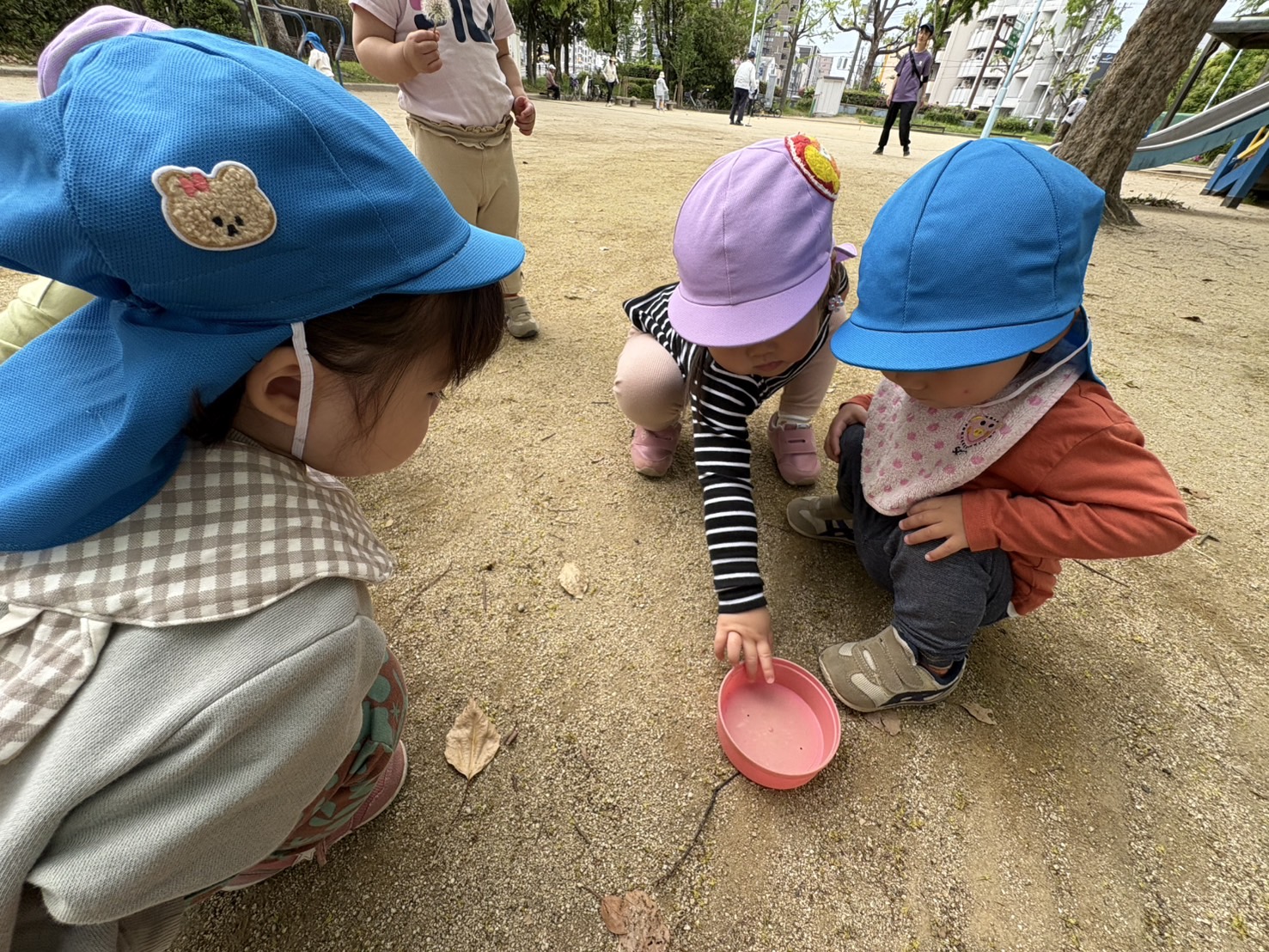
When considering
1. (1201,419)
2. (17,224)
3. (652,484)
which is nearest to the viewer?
(17,224)

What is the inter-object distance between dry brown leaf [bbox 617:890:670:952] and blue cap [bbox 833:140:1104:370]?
3.36 ft

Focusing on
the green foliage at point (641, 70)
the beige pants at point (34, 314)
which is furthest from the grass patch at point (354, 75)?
the green foliage at point (641, 70)

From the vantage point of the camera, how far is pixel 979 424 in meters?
1.19

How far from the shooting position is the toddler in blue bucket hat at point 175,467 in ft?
1.89

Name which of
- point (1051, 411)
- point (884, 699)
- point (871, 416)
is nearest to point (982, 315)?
point (1051, 411)

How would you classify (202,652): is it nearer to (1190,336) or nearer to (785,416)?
(785,416)

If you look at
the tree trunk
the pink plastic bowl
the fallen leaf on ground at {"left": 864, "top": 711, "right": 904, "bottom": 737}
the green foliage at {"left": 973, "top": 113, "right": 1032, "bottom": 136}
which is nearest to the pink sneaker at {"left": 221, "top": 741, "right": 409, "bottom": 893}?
the pink plastic bowl

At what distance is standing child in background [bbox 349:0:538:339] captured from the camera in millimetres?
2119

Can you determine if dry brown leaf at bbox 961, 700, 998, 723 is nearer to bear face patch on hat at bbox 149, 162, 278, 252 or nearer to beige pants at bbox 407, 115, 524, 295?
bear face patch on hat at bbox 149, 162, 278, 252

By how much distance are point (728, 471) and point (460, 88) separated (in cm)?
198

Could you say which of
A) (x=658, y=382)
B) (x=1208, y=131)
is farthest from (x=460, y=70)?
(x=1208, y=131)

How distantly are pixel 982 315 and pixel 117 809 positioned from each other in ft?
4.28

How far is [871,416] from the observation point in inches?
60.1

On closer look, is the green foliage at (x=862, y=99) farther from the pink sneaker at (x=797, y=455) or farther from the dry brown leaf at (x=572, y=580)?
the dry brown leaf at (x=572, y=580)
